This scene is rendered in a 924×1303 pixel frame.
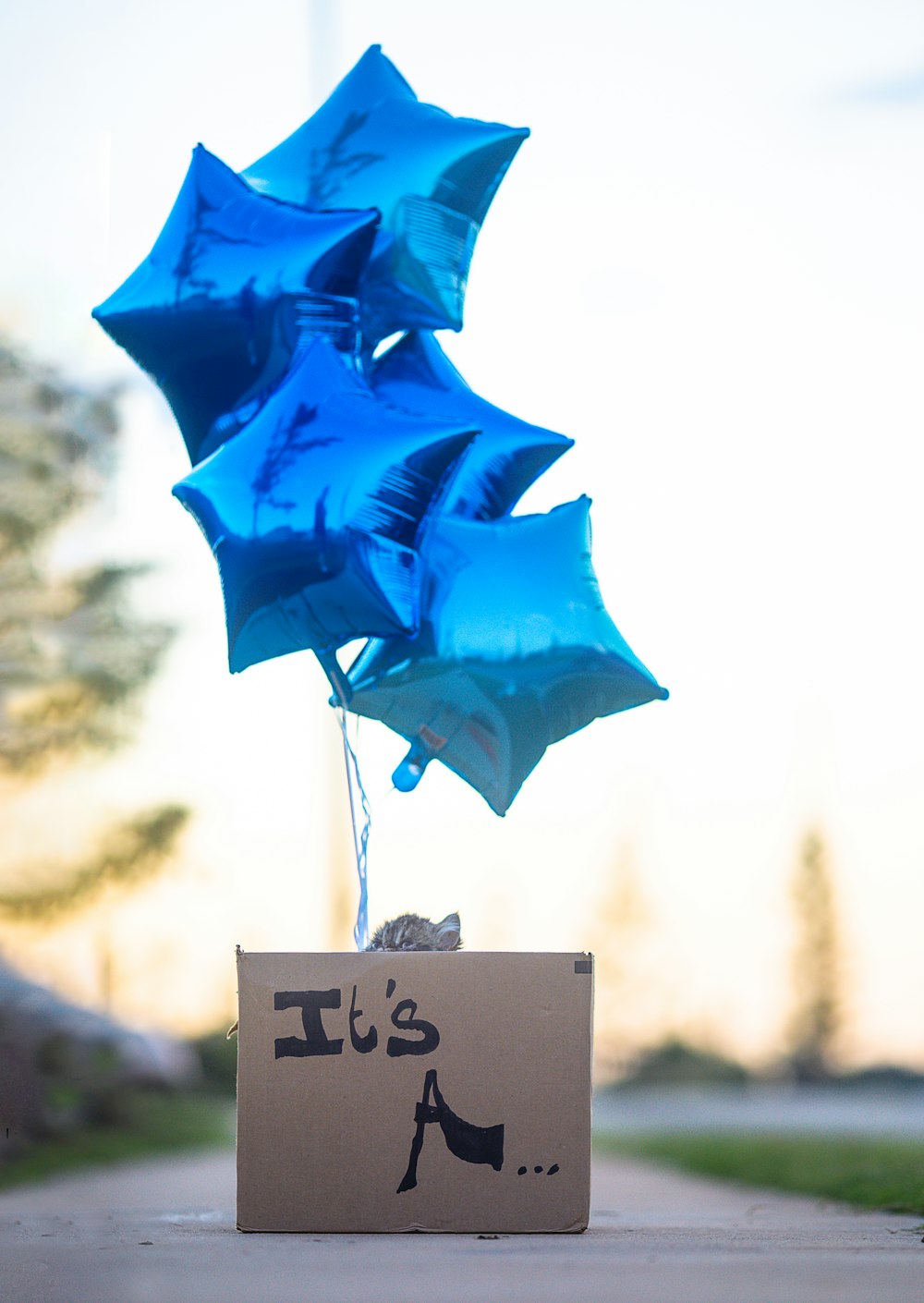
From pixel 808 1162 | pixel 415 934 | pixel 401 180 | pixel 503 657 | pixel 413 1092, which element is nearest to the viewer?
pixel 413 1092

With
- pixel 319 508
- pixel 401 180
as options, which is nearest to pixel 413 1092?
pixel 319 508

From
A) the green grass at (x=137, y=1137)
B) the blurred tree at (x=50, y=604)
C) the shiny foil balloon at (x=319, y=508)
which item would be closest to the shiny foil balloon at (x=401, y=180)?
the shiny foil balloon at (x=319, y=508)

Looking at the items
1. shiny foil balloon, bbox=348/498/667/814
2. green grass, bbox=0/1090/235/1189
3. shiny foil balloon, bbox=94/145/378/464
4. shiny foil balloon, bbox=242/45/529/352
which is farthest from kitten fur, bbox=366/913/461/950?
green grass, bbox=0/1090/235/1189

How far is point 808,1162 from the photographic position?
5695mm

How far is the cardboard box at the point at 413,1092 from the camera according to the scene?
7.47 ft

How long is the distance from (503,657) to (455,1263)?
1024mm

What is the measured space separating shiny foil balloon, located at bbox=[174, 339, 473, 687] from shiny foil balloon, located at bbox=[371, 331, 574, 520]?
188 mm

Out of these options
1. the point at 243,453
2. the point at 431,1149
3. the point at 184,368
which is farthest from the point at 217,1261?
the point at 184,368

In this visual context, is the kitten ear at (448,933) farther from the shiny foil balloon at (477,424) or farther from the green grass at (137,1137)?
the green grass at (137,1137)

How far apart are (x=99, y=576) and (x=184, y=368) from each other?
4.92 m

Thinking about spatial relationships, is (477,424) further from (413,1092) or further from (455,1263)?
(455,1263)

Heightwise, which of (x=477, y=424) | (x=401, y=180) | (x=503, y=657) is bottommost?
(x=503, y=657)

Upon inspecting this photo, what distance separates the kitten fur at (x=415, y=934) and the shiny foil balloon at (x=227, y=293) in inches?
38.3

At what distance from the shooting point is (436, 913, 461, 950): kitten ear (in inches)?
96.5
